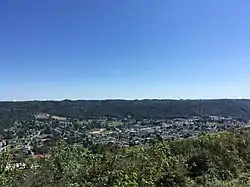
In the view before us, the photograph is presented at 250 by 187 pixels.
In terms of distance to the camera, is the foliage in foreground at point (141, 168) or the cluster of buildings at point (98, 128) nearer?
the foliage in foreground at point (141, 168)

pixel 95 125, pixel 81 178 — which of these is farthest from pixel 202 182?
pixel 95 125

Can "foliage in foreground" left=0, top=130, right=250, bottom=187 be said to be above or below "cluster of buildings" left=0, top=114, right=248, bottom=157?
above

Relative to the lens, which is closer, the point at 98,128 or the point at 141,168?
the point at 141,168

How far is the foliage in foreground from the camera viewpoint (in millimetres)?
21453

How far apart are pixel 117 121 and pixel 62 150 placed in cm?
14405

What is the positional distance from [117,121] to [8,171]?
147804 millimetres

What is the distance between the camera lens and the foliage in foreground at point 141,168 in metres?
21.5

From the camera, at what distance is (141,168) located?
2270 cm

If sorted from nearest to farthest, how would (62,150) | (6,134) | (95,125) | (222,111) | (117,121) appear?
(62,150)
(6,134)
(95,125)
(117,121)
(222,111)

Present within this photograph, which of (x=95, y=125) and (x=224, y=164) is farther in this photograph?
(x=95, y=125)

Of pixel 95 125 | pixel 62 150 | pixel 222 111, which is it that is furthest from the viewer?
pixel 222 111

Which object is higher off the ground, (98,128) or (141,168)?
(141,168)

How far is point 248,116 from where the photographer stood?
17400 cm

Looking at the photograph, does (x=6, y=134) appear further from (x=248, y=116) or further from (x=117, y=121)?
(x=248, y=116)
